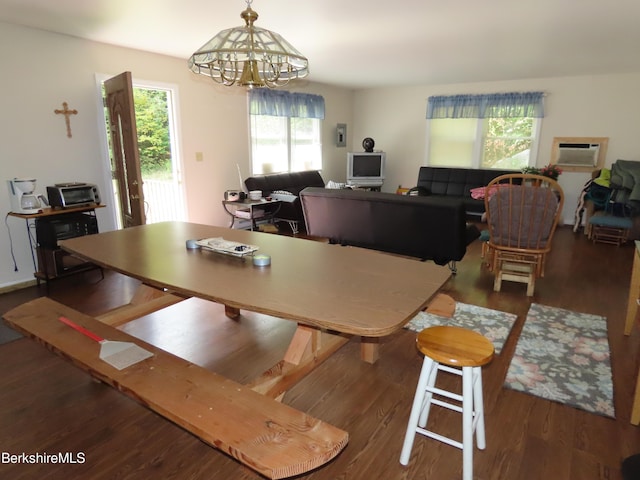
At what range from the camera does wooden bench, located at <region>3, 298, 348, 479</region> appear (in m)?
1.07

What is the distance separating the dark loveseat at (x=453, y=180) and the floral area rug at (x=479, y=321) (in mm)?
3521

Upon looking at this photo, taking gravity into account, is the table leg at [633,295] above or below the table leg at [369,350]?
above

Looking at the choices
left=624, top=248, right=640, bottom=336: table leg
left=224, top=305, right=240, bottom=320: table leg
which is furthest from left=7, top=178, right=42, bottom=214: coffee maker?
left=624, top=248, right=640, bottom=336: table leg

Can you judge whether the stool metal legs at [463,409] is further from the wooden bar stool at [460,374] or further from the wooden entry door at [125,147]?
the wooden entry door at [125,147]

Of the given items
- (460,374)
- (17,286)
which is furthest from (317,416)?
(17,286)

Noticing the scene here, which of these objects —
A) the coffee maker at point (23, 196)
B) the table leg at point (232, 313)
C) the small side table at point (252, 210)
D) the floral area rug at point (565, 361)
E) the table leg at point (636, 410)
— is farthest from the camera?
the small side table at point (252, 210)

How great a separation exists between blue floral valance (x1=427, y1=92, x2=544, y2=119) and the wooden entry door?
5.32m

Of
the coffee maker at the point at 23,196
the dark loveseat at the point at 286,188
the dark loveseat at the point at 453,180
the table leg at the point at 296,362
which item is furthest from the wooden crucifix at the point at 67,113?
the dark loveseat at the point at 453,180

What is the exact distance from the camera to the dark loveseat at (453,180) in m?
6.68

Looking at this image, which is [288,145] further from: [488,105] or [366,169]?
[488,105]

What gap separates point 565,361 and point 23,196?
14.3 ft

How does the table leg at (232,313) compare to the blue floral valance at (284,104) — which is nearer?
the table leg at (232,313)

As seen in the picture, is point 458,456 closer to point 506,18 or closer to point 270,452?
point 270,452

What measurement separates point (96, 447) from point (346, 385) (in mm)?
1241
